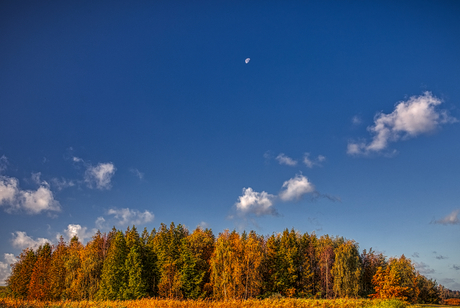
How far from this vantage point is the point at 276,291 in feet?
221

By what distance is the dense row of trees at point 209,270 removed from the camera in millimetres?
59875

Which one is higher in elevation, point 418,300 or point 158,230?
point 158,230

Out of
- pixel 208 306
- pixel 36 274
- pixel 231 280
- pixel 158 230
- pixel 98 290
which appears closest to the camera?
pixel 208 306

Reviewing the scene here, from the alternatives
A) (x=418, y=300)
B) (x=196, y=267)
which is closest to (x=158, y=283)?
(x=196, y=267)

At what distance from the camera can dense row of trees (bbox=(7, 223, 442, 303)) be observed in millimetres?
59875

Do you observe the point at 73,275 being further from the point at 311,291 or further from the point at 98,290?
the point at 311,291

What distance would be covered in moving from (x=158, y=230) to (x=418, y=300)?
6364cm

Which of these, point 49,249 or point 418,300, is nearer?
point 418,300

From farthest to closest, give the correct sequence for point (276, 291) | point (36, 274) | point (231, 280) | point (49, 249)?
point (49, 249), point (36, 274), point (276, 291), point (231, 280)

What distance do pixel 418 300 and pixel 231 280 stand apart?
48.3 m

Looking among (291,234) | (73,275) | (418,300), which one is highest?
(291,234)

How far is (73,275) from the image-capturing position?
216 feet

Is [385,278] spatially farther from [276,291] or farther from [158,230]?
[158,230]

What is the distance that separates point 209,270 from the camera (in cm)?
6303
